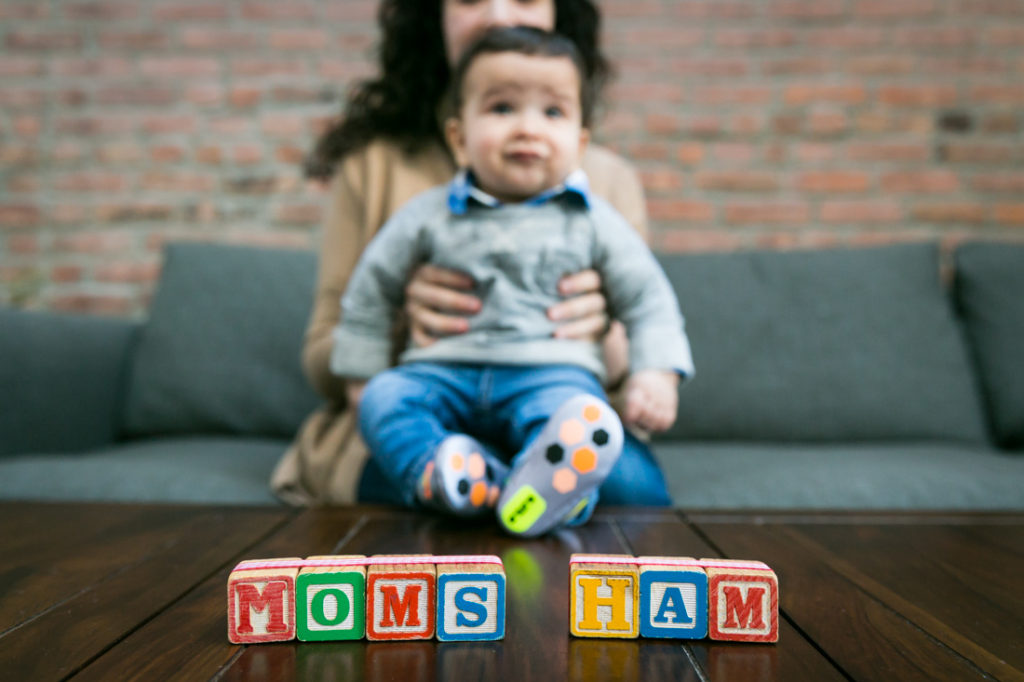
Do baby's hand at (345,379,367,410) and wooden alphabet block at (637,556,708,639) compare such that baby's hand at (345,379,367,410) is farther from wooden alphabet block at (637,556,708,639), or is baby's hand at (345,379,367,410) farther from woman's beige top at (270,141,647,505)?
wooden alphabet block at (637,556,708,639)

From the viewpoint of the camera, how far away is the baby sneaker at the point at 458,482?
76 centimetres

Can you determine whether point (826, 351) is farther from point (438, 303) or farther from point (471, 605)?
point (471, 605)

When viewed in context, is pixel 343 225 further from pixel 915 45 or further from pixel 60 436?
pixel 915 45

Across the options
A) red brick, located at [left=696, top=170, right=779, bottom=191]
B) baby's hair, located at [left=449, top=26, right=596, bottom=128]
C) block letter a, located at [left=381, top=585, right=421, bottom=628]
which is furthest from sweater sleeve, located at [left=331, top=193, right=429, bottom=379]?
red brick, located at [left=696, top=170, right=779, bottom=191]

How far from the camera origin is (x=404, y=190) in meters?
1.30

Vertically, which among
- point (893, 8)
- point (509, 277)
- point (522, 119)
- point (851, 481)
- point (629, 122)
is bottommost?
point (851, 481)

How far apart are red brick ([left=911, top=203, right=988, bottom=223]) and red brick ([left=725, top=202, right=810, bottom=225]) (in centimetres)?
34

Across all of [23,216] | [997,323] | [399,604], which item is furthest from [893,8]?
[23,216]

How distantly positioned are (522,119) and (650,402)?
1.37ft

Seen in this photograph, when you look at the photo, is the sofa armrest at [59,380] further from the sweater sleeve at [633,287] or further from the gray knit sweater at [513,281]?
the sweater sleeve at [633,287]

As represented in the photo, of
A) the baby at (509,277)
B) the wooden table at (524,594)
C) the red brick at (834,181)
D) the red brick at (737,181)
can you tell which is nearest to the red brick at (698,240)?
the red brick at (737,181)

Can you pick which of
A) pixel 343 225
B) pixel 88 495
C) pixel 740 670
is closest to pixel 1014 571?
pixel 740 670

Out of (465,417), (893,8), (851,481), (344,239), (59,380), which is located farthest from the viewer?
(893,8)

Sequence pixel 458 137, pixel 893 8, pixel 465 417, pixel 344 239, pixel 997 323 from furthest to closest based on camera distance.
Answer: pixel 893 8 → pixel 997 323 → pixel 344 239 → pixel 458 137 → pixel 465 417
